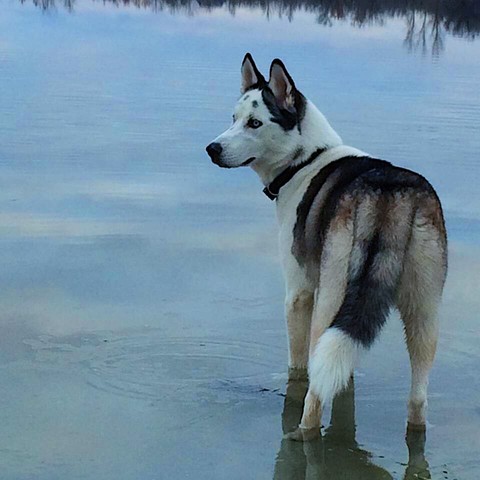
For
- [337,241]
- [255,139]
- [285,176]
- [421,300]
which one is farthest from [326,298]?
[255,139]

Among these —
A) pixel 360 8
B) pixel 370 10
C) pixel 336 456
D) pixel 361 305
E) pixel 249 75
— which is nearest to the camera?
pixel 361 305

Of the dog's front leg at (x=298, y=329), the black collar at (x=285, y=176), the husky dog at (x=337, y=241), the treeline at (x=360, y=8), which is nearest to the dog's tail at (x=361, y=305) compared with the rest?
the husky dog at (x=337, y=241)

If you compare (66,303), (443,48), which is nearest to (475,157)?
(66,303)

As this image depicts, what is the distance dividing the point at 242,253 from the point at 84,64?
26.3 feet

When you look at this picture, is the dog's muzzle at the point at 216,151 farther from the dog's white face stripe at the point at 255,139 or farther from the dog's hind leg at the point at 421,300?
the dog's hind leg at the point at 421,300

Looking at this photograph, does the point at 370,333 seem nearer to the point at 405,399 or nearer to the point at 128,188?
the point at 405,399

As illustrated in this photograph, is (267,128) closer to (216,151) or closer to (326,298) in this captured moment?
(216,151)

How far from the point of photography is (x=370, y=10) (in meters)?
23.5

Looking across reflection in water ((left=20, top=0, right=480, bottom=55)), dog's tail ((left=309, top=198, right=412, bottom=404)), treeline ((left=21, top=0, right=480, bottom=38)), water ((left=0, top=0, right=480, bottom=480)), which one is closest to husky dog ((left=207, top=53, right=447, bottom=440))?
dog's tail ((left=309, top=198, right=412, bottom=404))

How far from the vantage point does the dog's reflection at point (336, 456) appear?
3.98m

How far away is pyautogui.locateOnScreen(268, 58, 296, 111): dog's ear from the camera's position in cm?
503

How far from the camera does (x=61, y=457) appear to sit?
3943 mm

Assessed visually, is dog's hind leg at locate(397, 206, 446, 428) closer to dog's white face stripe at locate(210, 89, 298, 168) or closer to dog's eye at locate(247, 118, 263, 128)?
dog's white face stripe at locate(210, 89, 298, 168)

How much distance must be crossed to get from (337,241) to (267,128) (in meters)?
1.07
